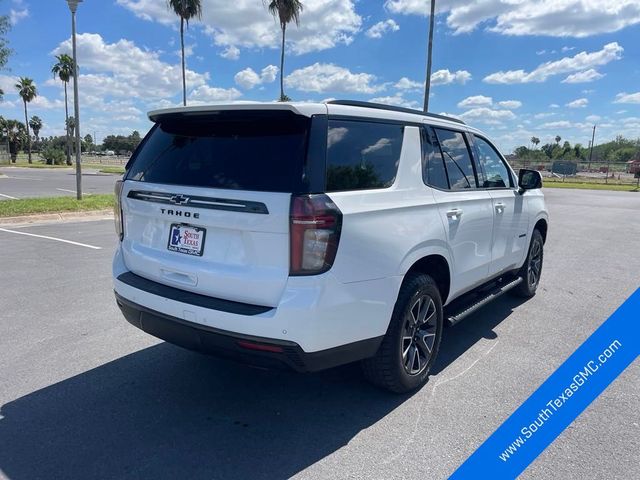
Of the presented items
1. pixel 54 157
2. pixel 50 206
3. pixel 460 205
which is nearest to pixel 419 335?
pixel 460 205

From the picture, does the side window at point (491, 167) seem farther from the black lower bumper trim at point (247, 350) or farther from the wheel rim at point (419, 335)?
the black lower bumper trim at point (247, 350)

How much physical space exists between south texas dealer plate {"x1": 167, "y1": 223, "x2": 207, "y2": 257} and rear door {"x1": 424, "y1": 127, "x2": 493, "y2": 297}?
5.62 ft

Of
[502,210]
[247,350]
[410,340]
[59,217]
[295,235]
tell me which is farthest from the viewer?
[59,217]

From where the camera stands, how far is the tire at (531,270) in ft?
18.9

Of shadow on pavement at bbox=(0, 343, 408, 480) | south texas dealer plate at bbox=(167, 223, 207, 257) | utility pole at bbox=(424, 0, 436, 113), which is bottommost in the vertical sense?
shadow on pavement at bbox=(0, 343, 408, 480)

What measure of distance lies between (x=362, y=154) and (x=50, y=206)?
11989 mm

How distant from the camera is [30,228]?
10656 mm

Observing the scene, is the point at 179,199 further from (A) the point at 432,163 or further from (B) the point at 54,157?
(B) the point at 54,157

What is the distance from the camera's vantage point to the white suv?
8.79 feet

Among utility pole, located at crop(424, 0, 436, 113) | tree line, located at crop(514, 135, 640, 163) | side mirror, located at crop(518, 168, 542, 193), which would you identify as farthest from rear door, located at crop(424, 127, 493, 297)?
tree line, located at crop(514, 135, 640, 163)

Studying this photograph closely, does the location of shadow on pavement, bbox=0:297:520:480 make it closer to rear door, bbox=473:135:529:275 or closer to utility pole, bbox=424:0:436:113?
rear door, bbox=473:135:529:275

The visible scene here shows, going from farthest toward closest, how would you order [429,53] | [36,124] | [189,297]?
1. [36,124]
2. [429,53]
3. [189,297]

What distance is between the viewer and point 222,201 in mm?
2832

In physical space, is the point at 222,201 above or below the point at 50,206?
above
